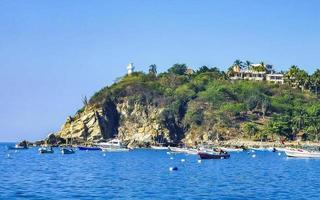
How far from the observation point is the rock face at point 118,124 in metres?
186

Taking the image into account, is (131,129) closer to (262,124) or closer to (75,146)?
(75,146)

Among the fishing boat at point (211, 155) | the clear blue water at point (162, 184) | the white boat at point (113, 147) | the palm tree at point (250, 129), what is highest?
the palm tree at point (250, 129)

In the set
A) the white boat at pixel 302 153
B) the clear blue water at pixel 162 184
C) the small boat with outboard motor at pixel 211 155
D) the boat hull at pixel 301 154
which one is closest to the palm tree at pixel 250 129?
the boat hull at pixel 301 154

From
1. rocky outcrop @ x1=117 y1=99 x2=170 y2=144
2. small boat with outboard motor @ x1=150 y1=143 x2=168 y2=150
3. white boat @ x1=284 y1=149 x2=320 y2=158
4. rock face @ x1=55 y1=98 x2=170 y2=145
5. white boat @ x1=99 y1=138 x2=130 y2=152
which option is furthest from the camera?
rock face @ x1=55 y1=98 x2=170 y2=145

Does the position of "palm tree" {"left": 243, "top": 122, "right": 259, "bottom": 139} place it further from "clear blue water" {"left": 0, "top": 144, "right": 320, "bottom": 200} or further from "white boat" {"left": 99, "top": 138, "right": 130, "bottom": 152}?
"clear blue water" {"left": 0, "top": 144, "right": 320, "bottom": 200}

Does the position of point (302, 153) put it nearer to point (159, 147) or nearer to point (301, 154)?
point (301, 154)

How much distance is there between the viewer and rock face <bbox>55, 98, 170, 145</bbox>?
609 ft

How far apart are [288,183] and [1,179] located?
32.0 meters

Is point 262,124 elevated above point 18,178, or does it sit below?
above

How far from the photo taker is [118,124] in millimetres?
195250

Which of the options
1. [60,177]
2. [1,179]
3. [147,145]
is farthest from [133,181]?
[147,145]

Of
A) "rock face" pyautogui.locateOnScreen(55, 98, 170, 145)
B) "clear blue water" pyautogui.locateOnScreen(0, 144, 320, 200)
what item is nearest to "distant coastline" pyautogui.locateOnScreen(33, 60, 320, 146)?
"rock face" pyautogui.locateOnScreen(55, 98, 170, 145)

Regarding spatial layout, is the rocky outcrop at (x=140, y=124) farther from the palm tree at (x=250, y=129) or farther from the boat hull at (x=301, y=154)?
the boat hull at (x=301, y=154)

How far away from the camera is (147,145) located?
7082 inches
